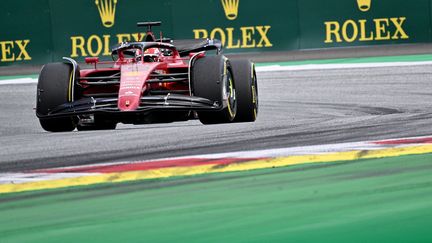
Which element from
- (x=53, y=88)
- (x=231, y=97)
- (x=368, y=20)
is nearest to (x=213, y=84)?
(x=231, y=97)

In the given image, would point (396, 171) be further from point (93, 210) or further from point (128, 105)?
point (128, 105)

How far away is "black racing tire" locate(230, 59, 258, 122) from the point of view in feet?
35.9

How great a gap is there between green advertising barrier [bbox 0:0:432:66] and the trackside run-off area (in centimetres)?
898

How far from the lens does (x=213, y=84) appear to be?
10242 mm

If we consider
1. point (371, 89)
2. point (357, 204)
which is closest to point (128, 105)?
point (357, 204)

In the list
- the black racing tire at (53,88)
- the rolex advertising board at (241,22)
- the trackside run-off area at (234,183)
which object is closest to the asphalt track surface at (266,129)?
the trackside run-off area at (234,183)

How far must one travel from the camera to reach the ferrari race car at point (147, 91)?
33.3 feet

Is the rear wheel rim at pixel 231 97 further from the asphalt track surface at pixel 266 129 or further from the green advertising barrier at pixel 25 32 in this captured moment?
the green advertising barrier at pixel 25 32

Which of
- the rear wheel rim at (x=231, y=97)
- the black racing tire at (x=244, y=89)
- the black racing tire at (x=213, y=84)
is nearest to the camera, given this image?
the black racing tire at (x=213, y=84)

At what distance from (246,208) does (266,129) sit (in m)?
Answer: 4.00

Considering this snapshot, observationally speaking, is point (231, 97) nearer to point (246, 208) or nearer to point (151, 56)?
point (151, 56)

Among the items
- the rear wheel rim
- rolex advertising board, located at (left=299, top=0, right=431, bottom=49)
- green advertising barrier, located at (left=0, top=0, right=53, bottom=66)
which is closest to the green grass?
the rear wheel rim

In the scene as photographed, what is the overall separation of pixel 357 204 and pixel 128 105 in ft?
13.0

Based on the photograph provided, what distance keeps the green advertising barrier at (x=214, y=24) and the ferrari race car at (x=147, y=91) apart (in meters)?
9.59
